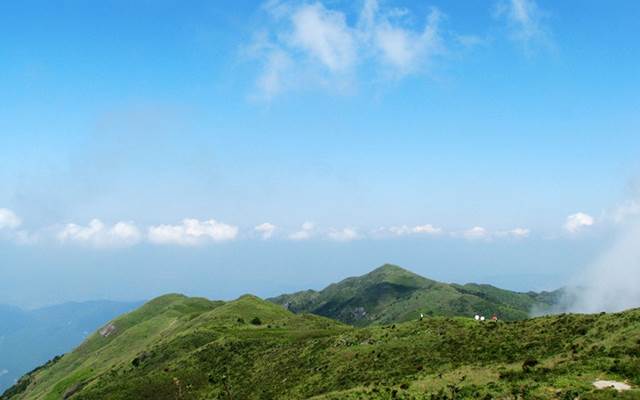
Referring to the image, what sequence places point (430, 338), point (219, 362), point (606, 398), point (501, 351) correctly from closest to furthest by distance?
point (606, 398)
point (501, 351)
point (430, 338)
point (219, 362)

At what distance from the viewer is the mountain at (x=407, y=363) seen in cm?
5266

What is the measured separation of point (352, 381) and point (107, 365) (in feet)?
445

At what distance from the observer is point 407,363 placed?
7556 centimetres

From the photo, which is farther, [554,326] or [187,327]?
[187,327]

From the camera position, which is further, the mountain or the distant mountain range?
the mountain

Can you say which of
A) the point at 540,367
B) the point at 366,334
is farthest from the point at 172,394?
the point at 540,367

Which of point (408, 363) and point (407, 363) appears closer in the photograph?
point (408, 363)

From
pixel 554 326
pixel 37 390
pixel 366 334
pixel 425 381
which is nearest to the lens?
pixel 425 381

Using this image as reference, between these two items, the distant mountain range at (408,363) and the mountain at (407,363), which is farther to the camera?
the mountain at (407,363)

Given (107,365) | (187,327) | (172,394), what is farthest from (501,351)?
(107,365)

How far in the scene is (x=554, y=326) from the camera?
76438 mm

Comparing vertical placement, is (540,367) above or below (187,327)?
below

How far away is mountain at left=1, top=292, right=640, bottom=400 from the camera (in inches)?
2073

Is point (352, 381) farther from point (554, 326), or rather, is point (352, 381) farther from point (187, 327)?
point (187, 327)
